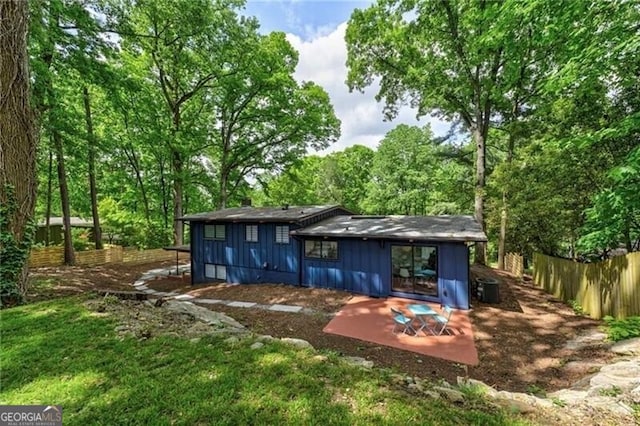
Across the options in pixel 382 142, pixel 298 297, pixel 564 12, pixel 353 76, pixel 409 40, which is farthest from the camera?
pixel 382 142

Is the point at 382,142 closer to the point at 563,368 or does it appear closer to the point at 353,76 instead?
the point at 353,76

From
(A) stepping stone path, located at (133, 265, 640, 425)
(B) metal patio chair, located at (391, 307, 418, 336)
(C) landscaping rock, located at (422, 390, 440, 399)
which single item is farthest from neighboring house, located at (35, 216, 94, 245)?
(C) landscaping rock, located at (422, 390, 440, 399)

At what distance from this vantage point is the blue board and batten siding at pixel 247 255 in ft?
38.4

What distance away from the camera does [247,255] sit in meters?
12.6

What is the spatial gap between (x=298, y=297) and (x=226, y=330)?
4.74 m

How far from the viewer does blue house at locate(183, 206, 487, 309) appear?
904 centimetres

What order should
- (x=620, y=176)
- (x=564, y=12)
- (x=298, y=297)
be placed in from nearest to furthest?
(x=620, y=176), (x=564, y=12), (x=298, y=297)

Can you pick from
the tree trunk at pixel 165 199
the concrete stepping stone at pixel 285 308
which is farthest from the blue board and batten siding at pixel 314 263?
the tree trunk at pixel 165 199

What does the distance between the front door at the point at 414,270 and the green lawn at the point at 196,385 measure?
6.26 meters

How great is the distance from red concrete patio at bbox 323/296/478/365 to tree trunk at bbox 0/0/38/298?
7.11m

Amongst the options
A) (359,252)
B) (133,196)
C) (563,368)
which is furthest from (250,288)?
(133,196)

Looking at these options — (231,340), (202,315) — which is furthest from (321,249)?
(231,340)

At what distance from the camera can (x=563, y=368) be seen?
5.18m

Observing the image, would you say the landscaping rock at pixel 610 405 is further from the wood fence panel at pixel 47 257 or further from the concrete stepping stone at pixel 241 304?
the wood fence panel at pixel 47 257
